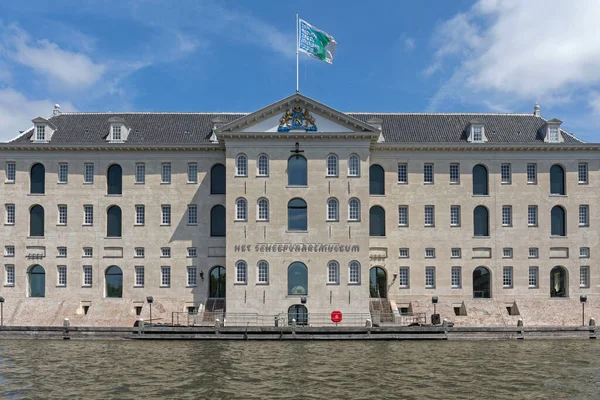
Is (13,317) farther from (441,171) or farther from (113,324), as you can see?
(441,171)

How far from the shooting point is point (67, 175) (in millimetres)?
45531

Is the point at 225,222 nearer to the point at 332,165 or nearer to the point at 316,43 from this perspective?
the point at 332,165

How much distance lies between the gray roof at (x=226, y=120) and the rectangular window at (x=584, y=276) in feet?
32.4

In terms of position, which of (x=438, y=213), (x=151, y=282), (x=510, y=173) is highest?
(x=510, y=173)

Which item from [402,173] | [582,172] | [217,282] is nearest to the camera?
[217,282]

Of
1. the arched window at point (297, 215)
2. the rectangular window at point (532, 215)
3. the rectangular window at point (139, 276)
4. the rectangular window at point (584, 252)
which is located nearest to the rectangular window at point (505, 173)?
the rectangular window at point (532, 215)

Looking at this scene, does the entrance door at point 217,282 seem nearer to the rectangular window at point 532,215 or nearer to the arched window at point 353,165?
the arched window at point 353,165

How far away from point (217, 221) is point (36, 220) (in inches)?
548

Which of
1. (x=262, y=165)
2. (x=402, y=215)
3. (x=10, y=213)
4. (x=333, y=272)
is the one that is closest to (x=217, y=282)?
(x=333, y=272)

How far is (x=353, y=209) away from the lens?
42.5m

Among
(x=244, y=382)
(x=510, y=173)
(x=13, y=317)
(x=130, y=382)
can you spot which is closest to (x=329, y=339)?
(x=244, y=382)

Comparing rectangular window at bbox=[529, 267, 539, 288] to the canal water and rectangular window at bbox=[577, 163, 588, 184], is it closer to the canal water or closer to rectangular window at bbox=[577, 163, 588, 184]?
rectangular window at bbox=[577, 163, 588, 184]

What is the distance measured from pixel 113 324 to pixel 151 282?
14.2 ft

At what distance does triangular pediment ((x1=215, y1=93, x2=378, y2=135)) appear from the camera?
1657 inches
